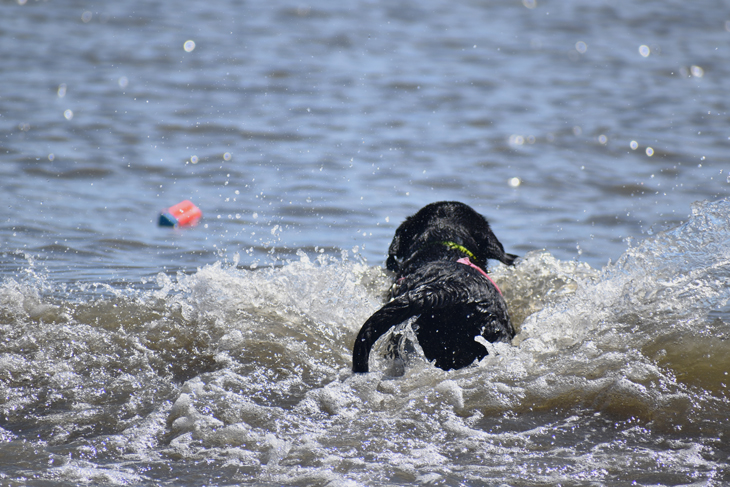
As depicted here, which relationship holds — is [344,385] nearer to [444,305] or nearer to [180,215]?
[444,305]

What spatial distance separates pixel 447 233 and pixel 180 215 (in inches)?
117

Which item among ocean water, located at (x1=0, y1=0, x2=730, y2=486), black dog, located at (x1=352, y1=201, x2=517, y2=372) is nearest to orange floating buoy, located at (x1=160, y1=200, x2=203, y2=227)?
ocean water, located at (x1=0, y1=0, x2=730, y2=486)

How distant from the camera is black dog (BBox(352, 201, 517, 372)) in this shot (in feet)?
12.0

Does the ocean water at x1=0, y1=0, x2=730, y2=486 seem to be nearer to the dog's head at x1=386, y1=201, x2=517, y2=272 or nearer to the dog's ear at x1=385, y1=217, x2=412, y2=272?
the dog's ear at x1=385, y1=217, x2=412, y2=272

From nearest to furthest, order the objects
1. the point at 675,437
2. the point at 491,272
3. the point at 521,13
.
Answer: the point at 675,437 < the point at 491,272 < the point at 521,13

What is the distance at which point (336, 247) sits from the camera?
253 inches

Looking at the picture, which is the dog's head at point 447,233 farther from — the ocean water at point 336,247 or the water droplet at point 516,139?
the water droplet at point 516,139

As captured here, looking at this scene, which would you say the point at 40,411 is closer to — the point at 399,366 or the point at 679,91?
the point at 399,366

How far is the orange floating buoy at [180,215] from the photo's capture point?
22.2 feet

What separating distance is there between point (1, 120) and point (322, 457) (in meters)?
7.96

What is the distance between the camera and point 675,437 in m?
3.35

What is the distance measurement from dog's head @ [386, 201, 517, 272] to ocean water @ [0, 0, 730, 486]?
40 centimetres

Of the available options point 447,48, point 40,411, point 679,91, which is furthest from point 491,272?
point 447,48

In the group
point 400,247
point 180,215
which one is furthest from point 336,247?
point 180,215
